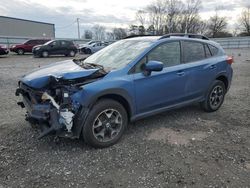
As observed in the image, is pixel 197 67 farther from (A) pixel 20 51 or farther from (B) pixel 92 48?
(A) pixel 20 51

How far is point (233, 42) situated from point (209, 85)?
138 ft

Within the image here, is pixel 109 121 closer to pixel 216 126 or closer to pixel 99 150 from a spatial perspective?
pixel 99 150

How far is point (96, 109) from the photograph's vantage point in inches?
142

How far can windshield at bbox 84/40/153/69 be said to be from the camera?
165 inches

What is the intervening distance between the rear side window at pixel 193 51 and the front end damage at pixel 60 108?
2.21 m

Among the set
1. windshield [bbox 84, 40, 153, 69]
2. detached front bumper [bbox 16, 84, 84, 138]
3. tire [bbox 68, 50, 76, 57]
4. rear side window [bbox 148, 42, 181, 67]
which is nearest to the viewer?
detached front bumper [bbox 16, 84, 84, 138]

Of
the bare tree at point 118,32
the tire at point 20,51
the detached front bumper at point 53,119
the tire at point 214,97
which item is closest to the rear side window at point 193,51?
the tire at point 214,97

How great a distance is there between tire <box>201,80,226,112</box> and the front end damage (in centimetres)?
294

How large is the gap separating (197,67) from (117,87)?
2023 mm

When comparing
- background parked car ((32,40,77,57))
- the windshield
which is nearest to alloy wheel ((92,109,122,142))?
the windshield

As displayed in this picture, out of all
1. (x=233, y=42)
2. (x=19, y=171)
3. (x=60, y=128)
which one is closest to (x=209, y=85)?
(x=60, y=128)

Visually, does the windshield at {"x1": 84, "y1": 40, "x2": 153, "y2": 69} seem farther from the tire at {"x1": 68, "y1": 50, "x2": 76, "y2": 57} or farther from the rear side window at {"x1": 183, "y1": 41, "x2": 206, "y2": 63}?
the tire at {"x1": 68, "y1": 50, "x2": 76, "y2": 57}

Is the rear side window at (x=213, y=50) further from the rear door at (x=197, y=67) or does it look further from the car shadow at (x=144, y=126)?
the car shadow at (x=144, y=126)

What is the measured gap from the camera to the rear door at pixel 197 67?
4.86m
